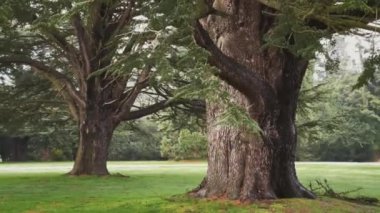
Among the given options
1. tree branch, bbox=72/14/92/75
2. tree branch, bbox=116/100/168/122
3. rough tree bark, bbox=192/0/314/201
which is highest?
tree branch, bbox=72/14/92/75

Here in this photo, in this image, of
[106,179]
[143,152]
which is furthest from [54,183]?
[143,152]

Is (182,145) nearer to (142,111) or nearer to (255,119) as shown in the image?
(142,111)

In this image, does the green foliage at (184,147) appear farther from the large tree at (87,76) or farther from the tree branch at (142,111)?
the large tree at (87,76)

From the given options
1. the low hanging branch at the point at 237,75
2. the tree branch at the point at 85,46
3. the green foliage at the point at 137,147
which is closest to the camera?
the low hanging branch at the point at 237,75

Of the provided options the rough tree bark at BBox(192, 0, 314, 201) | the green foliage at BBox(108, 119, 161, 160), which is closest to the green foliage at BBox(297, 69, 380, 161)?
the green foliage at BBox(108, 119, 161, 160)

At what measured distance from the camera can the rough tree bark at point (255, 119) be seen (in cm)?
945

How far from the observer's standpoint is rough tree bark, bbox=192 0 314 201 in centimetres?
945

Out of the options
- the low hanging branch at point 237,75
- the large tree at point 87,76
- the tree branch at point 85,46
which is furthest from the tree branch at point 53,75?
the low hanging branch at point 237,75

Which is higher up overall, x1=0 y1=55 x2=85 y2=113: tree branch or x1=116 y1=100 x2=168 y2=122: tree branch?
x1=0 y1=55 x2=85 y2=113: tree branch

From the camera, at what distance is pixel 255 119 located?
31.3 ft

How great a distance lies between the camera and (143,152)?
180ft

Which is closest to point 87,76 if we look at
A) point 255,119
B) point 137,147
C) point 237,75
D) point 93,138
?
→ point 93,138

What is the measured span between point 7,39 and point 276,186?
12704mm

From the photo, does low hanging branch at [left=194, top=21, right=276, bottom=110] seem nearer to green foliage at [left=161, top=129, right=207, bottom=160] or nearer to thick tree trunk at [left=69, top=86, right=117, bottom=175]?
thick tree trunk at [left=69, top=86, right=117, bottom=175]
